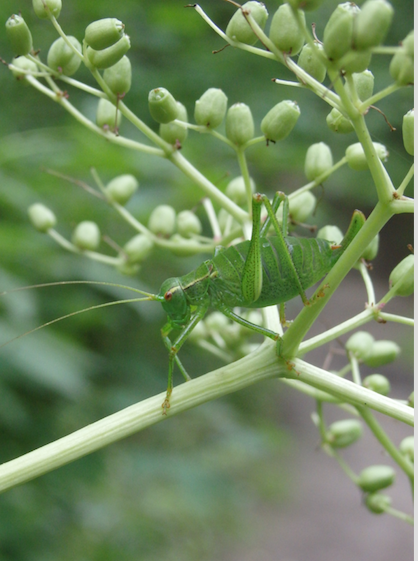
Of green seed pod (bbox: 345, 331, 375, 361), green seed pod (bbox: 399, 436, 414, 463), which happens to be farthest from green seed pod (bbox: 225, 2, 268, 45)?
green seed pod (bbox: 399, 436, 414, 463)

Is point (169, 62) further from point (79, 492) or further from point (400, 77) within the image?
point (400, 77)

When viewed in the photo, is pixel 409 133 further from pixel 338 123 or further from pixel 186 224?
pixel 186 224

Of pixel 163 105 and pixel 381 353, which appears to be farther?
pixel 381 353

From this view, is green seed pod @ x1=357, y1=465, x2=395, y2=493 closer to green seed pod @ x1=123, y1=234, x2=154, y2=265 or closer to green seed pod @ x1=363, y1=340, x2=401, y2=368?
green seed pod @ x1=363, y1=340, x2=401, y2=368

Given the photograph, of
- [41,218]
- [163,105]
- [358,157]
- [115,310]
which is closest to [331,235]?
[358,157]

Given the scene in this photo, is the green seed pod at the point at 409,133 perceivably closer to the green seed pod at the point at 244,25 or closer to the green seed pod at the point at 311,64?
the green seed pod at the point at 311,64

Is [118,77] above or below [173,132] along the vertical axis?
above
